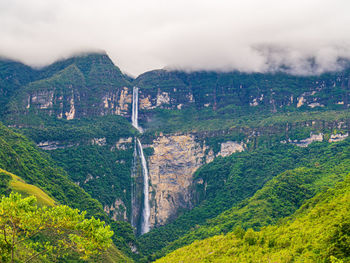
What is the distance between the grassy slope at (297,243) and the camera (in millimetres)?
26156

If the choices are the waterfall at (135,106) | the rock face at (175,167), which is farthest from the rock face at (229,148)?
the waterfall at (135,106)

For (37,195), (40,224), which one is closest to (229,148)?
(37,195)

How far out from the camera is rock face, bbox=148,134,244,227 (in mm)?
115250

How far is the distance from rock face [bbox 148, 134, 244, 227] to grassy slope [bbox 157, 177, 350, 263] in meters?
69.1

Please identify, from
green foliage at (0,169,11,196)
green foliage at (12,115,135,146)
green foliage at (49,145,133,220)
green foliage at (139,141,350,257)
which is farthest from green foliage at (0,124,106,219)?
green foliage at (12,115,135,146)

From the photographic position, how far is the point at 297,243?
31.8 m

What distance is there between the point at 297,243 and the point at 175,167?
89.3 metres

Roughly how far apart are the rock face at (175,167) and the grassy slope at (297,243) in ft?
227

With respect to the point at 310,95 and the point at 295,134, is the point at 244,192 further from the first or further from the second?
the point at 310,95

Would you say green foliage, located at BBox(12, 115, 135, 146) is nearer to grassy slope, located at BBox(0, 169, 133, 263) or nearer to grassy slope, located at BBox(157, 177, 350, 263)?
grassy slope, located at BBox(0, 169, 133, 263)

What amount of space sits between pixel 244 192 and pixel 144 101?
59473 millimetres

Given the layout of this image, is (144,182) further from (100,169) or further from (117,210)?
(117,210)

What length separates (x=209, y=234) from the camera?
66.4 metres

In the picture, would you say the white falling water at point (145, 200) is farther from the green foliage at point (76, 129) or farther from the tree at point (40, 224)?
the tree at point (40, 224)
